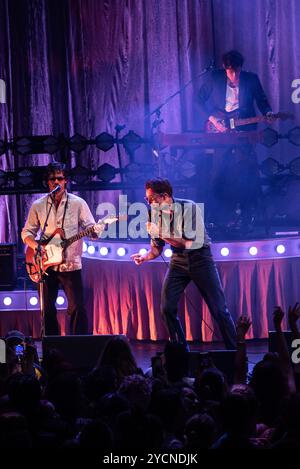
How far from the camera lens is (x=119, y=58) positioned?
1195 cm

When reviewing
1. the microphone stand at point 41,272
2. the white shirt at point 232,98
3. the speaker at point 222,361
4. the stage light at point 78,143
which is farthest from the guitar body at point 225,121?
the speaker at point 222,361

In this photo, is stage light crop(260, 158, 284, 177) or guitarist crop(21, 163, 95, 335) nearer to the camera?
guitarist crop(21, 163, 95, 335)

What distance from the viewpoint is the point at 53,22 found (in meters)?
12.0

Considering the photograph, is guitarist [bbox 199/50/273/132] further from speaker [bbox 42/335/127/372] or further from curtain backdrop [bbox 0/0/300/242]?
speaker [bbox 42/335/127/372]

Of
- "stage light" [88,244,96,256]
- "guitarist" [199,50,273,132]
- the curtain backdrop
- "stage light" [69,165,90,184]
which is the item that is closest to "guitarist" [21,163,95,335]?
"stage light" [88,244,96,256]

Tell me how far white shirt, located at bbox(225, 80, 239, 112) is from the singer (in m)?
2.89

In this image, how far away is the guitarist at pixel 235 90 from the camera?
9.87 m

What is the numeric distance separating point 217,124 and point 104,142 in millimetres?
1240

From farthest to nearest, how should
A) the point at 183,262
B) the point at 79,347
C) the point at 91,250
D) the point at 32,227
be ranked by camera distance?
the point at 91,250 < the point at 32,227 < the point at 183,262 < the point at 79,347

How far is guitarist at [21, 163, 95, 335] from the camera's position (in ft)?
26.0

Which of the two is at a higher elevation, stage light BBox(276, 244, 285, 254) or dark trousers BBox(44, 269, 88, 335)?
stage light BBox(276, 244, 285, 254)

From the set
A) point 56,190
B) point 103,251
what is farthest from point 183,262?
point 103,251

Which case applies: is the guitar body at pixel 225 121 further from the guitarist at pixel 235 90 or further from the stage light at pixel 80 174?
the stage light at pixel 80 174

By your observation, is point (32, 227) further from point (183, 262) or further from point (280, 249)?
point (280, 249)
